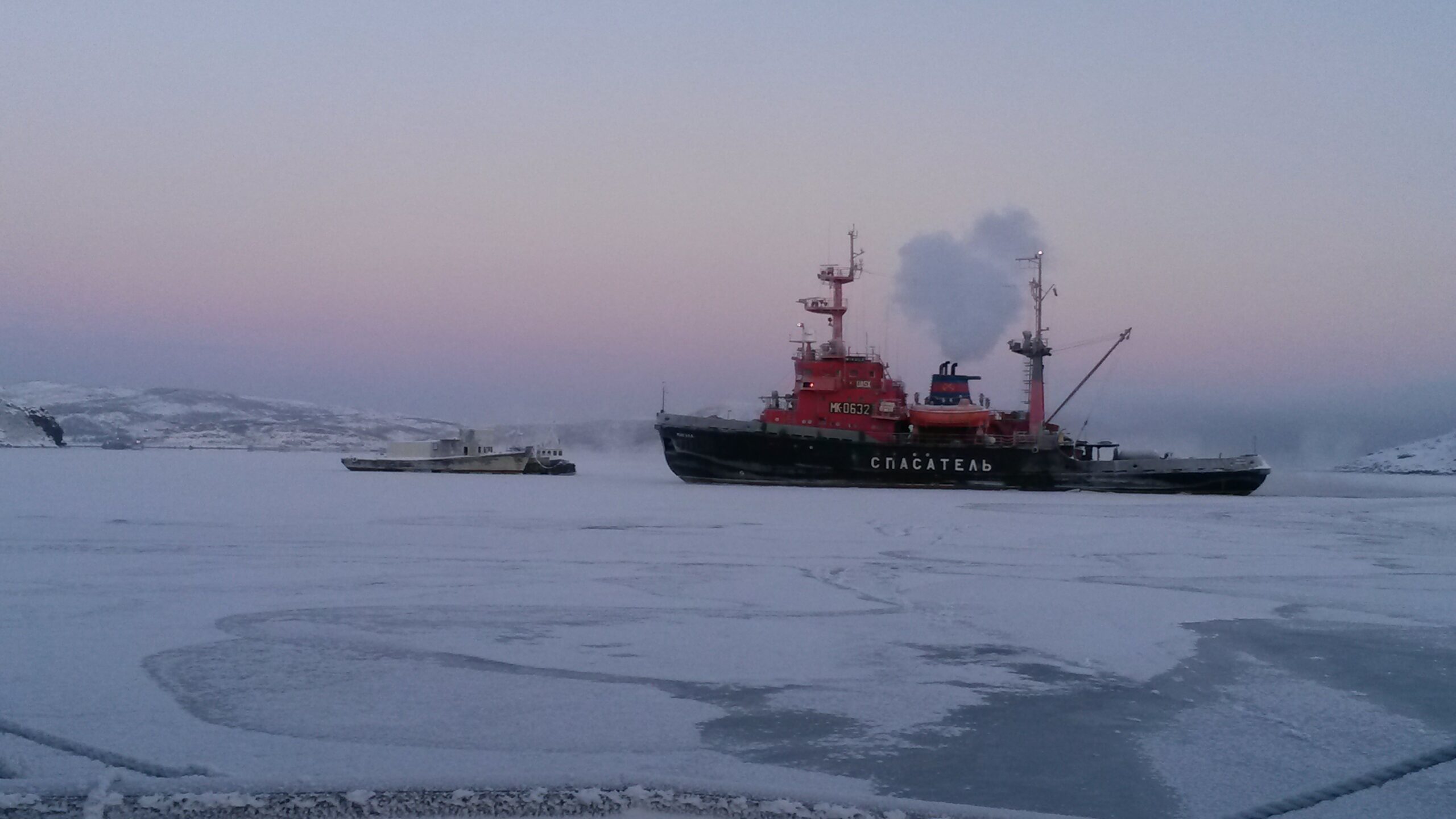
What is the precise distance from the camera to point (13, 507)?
707 inches

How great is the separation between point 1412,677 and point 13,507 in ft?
67.4

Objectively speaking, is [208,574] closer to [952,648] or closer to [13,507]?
[952,648]

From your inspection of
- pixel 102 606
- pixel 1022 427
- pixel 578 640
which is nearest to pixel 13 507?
pixel 102 606

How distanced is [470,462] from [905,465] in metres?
19.5

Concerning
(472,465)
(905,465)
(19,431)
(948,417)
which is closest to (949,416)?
(948,417)

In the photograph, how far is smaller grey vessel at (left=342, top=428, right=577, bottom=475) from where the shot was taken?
4291 cm

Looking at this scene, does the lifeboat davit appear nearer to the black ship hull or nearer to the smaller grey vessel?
the black ship hull

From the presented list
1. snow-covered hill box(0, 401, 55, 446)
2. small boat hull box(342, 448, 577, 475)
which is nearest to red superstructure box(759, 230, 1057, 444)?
small boat hull box(342, 448, 577, 475)

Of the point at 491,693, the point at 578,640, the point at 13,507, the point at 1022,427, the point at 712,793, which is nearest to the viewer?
the point at 712,793

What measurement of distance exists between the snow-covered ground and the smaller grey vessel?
28474 mm

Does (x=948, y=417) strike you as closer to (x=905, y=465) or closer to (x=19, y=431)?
(x=905, y=465)

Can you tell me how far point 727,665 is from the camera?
6254 millimetres

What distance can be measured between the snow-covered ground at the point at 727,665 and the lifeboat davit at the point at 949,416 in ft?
63.4

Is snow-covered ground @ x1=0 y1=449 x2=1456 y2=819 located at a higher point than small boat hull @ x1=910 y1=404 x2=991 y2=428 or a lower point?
lower
